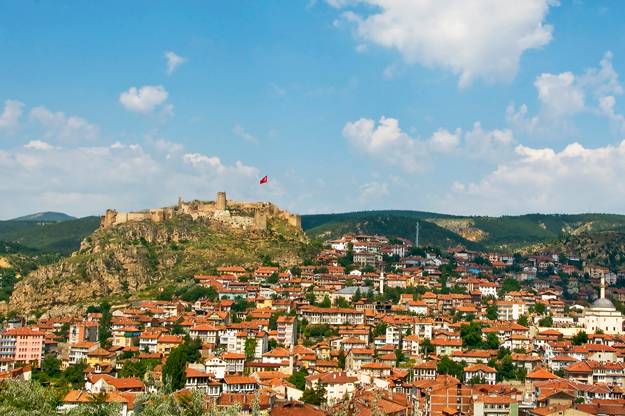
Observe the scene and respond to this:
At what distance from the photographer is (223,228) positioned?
117 m

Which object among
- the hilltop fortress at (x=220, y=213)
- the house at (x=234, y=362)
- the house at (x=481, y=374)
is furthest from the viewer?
the hilltop fortress at (x=220, y=213)

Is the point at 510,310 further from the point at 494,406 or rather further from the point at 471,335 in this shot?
the point at 494,406

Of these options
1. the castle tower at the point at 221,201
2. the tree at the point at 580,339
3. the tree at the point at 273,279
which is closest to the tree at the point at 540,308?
the tree at the point at 580,339

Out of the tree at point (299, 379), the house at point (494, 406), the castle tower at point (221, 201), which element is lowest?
the house at point (494, 406)

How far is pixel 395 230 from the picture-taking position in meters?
185

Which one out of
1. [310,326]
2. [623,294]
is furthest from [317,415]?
[623,294]

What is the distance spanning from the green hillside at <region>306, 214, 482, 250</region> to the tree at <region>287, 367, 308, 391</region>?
107468mm

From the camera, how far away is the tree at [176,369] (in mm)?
56931

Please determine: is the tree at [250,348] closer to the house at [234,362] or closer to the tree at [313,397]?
the house at [234,362]

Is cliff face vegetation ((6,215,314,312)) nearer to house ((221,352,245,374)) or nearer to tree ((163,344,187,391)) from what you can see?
house ((221,352,245,374))

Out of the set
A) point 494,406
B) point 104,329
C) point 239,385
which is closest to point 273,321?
point 104,329

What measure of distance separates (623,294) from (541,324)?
3006 centimetres

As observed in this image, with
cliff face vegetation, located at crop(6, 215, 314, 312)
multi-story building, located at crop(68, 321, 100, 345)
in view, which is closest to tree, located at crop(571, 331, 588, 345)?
cliff face vegetation, located at crop(6, 215, 314, 312)

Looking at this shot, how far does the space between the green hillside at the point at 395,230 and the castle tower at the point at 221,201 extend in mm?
50172
